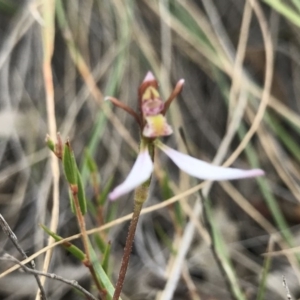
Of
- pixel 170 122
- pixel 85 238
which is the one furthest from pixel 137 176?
pixel 170 122

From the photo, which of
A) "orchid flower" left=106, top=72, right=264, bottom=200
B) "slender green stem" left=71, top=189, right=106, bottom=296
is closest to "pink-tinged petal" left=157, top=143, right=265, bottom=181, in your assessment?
"orchid flower" left=106, top=72, right=264, bottom=200

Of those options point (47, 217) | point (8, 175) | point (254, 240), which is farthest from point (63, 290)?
point (254, 240)

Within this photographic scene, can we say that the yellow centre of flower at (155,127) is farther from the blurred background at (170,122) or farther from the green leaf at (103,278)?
the blurred background at (170,122)

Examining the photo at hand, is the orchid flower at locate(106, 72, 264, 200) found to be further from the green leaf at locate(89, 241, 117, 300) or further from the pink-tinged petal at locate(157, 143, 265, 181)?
the green leaf at locate(89, 241, 117, 300)

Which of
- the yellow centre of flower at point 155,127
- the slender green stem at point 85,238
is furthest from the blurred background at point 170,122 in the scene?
the yellow centre of flower at point 155,127

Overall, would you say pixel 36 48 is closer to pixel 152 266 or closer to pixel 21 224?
pixel 21 224

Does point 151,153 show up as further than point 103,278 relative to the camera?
No

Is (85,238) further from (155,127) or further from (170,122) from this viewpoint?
(170,122)
